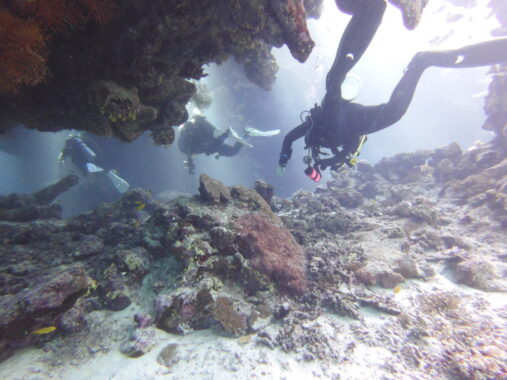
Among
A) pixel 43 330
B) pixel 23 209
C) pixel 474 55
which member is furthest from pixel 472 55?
pixel 23 209

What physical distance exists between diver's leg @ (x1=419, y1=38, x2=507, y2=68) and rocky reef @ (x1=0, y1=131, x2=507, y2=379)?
5019 millimetres

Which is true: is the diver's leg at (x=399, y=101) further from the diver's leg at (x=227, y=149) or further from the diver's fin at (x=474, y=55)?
the diver's leg at (x=227, y=149)

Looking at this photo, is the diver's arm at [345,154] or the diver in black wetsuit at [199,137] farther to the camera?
the diver in black wetsuit at [199,137]

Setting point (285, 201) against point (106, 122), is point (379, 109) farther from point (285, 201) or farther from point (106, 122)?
point (106, 122)

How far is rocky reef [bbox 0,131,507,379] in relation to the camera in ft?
9.77

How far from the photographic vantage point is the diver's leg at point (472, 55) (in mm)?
7352

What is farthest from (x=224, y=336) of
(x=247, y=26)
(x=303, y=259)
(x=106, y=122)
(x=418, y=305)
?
(x=247, y=26)

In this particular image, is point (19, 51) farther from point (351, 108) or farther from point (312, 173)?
point (351, 108)

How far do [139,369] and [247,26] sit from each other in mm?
5362

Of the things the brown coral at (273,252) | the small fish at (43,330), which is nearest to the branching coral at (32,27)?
the small fish at (43,330)

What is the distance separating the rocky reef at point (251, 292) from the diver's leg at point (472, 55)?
502cm

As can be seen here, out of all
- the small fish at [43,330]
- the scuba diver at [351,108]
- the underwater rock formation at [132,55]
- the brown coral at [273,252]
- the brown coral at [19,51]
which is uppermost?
the scuba diver at [351,108]

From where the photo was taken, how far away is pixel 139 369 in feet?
9.33

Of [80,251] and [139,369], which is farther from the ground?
[80,251]
